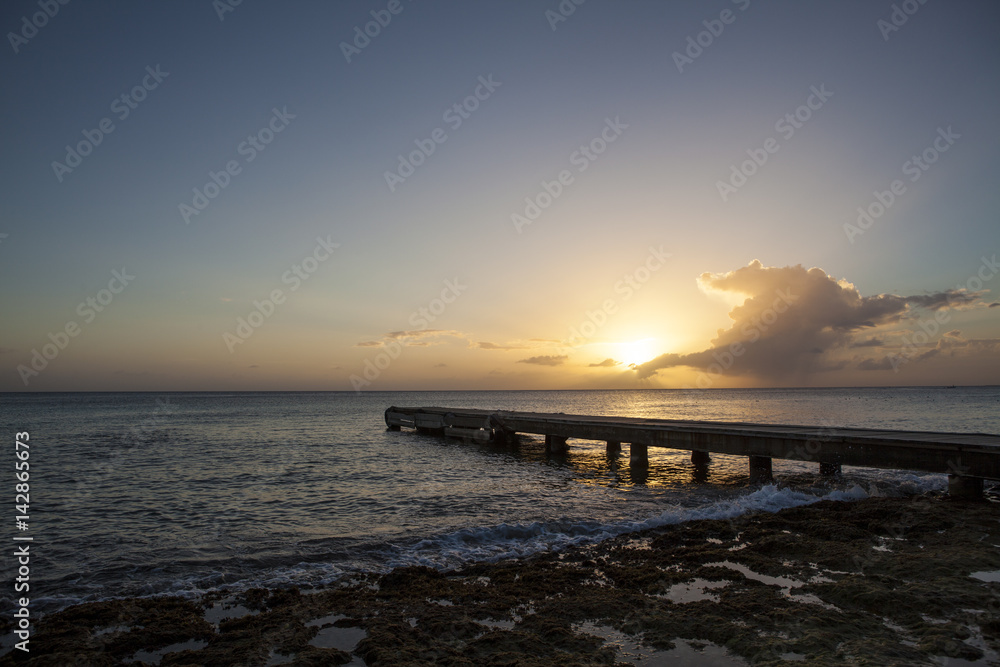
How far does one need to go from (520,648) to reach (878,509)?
10706 millimetres

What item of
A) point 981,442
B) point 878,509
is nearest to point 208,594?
point 878,509

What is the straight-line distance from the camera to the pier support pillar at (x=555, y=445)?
28.1 meters

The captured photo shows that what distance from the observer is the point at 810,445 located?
16625 mm

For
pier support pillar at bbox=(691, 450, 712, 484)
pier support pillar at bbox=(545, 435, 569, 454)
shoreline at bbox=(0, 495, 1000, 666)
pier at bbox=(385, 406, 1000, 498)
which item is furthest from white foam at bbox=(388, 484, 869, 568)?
pier support pillar at bbox=(545, 435, 569, 454)

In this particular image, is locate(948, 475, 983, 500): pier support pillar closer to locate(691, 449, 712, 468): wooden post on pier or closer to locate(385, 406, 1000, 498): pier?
locate(385, 406, 1000, 498): pier

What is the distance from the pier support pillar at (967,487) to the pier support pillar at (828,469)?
415cm

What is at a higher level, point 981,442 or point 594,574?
point 981,442

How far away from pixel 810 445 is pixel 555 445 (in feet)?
45.9

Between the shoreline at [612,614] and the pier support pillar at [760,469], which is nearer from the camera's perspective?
the shoreline at [612,614]

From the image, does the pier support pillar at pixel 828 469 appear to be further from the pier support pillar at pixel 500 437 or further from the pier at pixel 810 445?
the pier support pillar at pixel 500 437

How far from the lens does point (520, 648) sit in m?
5.96

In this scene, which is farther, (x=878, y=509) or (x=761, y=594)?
(x=878, y=509)

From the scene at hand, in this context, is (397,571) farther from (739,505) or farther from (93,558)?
(739,505)

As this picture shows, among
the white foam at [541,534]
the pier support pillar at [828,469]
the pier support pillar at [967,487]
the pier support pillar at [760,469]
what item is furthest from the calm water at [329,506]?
the pier support pillar at [967,487]
